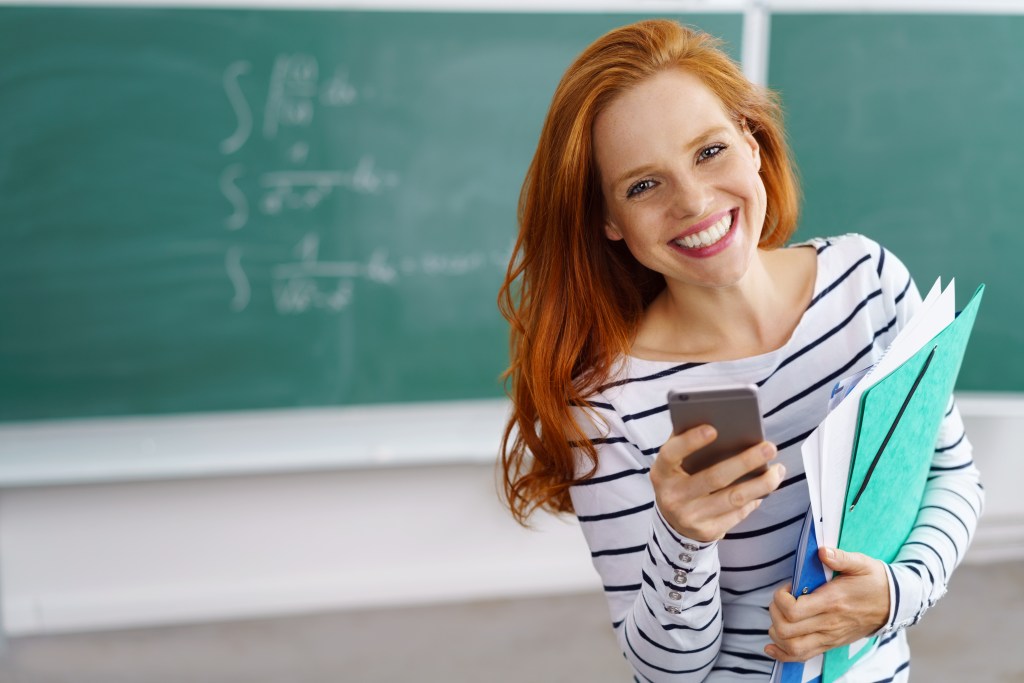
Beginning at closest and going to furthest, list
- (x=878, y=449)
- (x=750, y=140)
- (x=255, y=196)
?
(x=878, y=449), (x=750, y=140), (x=255, y=196)

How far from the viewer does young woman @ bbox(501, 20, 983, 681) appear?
97 centimetres

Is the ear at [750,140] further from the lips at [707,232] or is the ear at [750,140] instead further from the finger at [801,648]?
the finger at [801,648]

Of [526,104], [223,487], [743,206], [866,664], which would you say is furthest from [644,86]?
[223,487]

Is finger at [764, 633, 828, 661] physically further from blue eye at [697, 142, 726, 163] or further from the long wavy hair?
blue eye at [697, 142, 726, 163]

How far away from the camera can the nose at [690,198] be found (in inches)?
37.8

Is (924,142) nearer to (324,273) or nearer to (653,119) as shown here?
(324,273)

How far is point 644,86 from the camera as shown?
39.3 inches

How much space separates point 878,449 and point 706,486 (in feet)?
0.58

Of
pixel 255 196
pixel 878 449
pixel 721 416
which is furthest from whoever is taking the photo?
pixel 255 196

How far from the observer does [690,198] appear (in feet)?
3.16

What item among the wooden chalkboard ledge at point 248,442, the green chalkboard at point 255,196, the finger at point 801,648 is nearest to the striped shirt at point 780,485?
the finger at point 801,648

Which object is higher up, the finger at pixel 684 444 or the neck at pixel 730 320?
the neck at pixel 730 320

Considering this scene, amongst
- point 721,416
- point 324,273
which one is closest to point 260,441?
point 324,273

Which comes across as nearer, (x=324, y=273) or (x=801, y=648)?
(x=801, y=648)
